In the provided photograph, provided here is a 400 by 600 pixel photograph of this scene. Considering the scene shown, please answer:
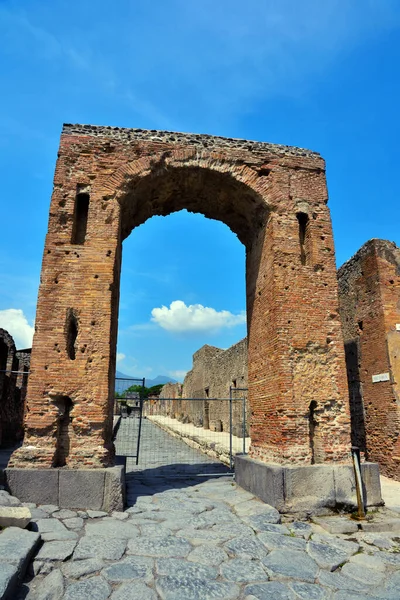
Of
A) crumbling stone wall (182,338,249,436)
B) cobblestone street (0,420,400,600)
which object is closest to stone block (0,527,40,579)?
cobblestone street (0,420,400,600)

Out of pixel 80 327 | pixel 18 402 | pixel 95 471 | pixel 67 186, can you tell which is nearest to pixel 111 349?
pixel 80 327

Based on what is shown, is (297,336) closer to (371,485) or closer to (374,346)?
(371,485)

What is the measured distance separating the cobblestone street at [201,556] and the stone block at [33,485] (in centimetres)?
19

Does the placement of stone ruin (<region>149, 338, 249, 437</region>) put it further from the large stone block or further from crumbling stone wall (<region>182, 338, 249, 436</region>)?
the large stone block

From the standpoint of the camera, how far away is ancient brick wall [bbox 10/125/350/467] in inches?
248

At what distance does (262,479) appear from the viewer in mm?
6445

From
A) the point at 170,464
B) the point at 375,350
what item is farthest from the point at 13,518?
the point at 375,350

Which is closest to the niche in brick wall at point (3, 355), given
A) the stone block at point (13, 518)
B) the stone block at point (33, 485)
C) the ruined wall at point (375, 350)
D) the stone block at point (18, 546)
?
the stone block at point (33, 485)

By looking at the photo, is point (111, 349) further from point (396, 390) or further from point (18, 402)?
point (18, 402)

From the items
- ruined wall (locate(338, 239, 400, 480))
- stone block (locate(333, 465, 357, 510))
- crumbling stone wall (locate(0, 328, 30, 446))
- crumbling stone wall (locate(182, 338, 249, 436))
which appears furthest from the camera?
crumbling stone wall (locate(182, 338, 249, 436))

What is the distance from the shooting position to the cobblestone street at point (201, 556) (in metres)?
3.59

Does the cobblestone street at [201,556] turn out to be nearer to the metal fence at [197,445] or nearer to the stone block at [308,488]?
the stone block at [308,488]

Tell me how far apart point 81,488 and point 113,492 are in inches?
17.8

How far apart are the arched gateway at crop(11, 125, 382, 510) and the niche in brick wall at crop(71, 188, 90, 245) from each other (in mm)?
21
